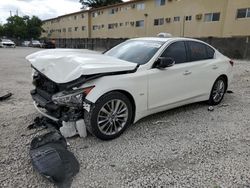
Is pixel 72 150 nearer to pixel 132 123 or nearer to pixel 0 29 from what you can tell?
pixel 132 123

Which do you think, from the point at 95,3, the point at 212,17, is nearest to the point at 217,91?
the point at 212,17

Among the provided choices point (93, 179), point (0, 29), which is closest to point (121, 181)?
point (93, 179)

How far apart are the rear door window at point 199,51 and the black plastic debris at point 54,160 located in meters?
3.07

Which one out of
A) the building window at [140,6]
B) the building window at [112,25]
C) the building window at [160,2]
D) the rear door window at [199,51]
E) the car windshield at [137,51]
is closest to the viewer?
the car windshield at [137,51]

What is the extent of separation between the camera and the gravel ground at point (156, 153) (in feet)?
8.53

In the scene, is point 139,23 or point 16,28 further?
point 16,28

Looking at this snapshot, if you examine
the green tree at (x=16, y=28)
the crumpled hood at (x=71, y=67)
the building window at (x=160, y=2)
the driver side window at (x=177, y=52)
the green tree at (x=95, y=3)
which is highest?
the green tree at (x=95, y=3)

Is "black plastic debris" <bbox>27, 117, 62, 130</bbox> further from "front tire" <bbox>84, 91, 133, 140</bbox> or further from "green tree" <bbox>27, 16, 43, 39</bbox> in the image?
"green tree" <bbox>27, 16, 43, 39</bbox>

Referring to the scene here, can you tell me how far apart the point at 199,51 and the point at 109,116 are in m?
2.64

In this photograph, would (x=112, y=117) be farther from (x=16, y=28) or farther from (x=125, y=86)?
(x=16, y=28)

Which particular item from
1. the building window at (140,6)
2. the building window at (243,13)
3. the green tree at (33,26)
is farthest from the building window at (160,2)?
the green tree at (33,26)

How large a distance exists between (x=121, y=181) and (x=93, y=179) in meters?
0.32

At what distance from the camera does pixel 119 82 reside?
3402mm

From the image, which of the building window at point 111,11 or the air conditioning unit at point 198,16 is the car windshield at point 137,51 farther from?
the building window at point 111,11
